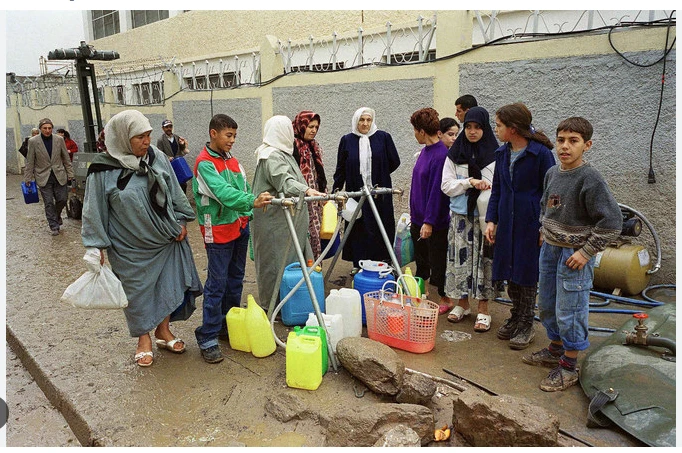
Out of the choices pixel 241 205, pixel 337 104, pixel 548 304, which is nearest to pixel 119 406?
pixel 241 205

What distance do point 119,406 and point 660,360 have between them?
3.02 m

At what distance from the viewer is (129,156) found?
3344mm

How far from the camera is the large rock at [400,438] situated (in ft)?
8.11

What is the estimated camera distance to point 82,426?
3.03m

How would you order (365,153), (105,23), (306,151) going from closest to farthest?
(306,151) < (365,153) < (105,23)

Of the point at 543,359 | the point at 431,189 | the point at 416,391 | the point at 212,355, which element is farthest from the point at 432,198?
the point at 212,355

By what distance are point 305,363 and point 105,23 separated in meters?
16.5

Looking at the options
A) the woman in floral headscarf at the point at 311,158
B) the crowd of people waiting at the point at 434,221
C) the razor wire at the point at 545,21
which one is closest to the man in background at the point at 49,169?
the woman in floral headscarf at the point at 311,158

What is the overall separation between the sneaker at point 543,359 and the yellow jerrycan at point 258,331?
1694 millimetres

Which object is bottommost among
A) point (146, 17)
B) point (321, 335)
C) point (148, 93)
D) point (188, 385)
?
point (188, 385)

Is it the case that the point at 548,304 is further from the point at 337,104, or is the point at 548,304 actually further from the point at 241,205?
the point at 337,104

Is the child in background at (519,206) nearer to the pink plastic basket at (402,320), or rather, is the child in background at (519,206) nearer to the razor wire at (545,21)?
the pink plastic basket at (402,320)

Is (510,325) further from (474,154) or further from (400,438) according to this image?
(400,438)

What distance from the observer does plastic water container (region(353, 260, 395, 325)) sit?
13.6ft
